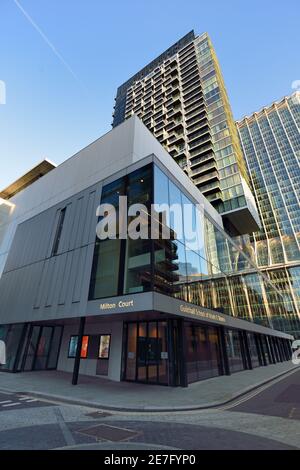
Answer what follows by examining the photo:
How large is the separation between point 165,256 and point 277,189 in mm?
123887

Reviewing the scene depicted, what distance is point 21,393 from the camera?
39.0ft

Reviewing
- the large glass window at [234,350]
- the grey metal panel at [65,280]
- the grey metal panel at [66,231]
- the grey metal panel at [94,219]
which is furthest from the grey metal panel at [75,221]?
the large glass window at [234,350]

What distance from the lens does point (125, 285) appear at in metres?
13.5

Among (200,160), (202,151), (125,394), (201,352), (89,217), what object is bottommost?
(125,394)

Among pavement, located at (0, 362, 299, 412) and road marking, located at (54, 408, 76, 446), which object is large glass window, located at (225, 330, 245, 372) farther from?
road marking, located at (54, 408, 76, 446)

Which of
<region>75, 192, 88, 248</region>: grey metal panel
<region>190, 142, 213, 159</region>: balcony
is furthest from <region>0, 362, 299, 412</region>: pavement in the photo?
<region>190, 142, 213, 159</region>: balcony

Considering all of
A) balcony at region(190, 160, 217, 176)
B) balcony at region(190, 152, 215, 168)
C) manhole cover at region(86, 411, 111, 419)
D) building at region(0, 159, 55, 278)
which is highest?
balcony at region(190, 152, 215, 168)

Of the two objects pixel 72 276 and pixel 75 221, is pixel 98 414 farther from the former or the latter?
pixel 75 221

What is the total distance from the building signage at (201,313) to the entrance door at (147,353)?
1821mm

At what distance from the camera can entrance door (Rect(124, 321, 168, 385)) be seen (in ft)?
46.8

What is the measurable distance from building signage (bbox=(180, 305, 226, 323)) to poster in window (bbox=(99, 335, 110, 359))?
6.79m

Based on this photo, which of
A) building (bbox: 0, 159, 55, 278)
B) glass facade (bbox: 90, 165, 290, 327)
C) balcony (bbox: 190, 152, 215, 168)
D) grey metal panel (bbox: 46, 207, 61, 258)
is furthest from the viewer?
balcony (bbox: 190, 152, 215, 168)

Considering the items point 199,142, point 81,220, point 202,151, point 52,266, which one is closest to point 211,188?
point 202,151
